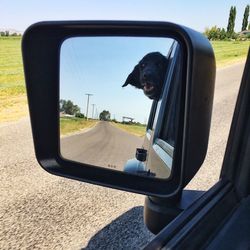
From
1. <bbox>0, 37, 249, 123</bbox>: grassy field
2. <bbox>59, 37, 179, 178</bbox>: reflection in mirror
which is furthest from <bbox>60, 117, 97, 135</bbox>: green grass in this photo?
<bbox>0, 37, 249, 123</bbox>: grassy field

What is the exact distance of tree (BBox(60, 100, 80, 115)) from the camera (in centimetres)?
186

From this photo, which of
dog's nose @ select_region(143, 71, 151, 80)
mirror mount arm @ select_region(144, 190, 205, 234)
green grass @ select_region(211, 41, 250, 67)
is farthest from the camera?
green grass @ select_region(211, 41, 250, 67)

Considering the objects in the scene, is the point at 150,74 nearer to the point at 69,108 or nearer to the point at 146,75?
the point at 146,75

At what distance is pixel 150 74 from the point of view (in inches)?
56.4

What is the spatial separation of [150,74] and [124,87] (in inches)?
7.0

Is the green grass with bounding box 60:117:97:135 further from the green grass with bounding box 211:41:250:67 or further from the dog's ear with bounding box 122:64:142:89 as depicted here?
the green grass with bounding box 211:41:250:67

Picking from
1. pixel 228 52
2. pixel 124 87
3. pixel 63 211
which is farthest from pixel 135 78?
pixel 228 52

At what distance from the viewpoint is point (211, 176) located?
17.6 feet

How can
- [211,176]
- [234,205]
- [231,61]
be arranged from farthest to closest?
1. [231,61]
2. [211,176]
3. [234,205]

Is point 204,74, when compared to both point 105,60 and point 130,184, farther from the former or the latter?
point 105,60

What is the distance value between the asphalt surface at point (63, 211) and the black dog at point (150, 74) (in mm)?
2230

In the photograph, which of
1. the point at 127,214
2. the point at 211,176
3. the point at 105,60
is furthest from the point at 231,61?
the point at 105,60

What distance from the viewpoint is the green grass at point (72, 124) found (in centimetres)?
186

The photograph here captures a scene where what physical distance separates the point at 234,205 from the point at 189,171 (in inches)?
12.8
